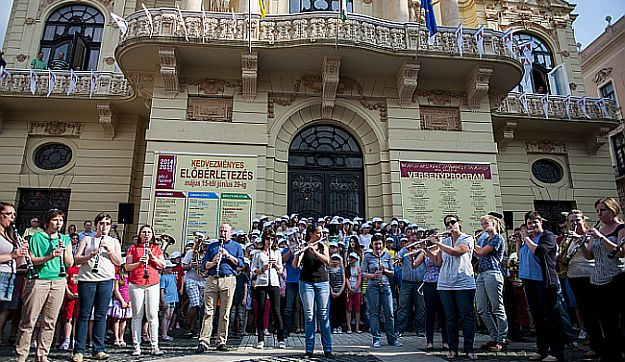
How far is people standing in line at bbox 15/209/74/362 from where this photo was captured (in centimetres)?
505

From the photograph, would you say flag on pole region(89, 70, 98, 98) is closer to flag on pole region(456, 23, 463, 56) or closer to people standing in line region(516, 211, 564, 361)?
flag on pole region(456, 23, 463, 56)

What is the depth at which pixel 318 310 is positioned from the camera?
19.6 feet

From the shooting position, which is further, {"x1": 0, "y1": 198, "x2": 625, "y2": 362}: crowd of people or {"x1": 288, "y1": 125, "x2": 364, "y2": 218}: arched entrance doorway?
{"x1": 288, "y1": 125, "x2": 364, "y2": 218}: arched entrance doorway

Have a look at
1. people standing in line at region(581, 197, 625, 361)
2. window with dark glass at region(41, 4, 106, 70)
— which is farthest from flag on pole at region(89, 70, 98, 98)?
people standing in line at region(581, 197, 625, 361)

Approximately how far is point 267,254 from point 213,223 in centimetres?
561

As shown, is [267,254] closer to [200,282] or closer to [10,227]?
[200,282]

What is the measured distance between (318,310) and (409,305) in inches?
112

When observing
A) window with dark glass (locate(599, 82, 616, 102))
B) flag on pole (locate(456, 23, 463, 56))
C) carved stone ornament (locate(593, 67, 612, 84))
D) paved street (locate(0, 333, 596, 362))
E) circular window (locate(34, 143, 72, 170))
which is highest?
carved stone ornament (locate(593, 67, 612, 84))

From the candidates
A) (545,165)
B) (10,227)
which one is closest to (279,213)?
(10,227)

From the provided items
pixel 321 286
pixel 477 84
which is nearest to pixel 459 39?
pixel 477 84

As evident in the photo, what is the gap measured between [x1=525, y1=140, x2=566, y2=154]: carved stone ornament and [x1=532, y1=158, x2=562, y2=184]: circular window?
417mm

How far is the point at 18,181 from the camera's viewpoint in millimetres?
15609

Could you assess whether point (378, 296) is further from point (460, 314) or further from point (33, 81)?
point (33, 81)

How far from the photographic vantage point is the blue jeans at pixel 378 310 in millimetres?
7031
